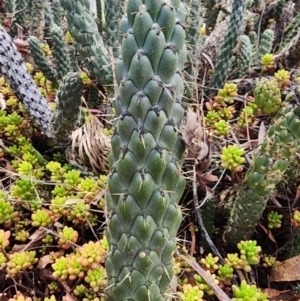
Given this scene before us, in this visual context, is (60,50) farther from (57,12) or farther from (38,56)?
(57,12)

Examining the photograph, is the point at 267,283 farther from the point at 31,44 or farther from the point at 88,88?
the point at 31,44

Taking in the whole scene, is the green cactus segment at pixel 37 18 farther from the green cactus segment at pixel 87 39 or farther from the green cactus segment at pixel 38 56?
the green cactus segment at pixel 87 39

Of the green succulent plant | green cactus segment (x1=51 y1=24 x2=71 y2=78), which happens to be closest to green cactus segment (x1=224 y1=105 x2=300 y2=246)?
the green succulent plant

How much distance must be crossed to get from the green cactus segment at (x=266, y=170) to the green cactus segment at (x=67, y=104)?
795mm

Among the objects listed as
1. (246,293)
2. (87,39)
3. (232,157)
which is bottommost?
(246,293)

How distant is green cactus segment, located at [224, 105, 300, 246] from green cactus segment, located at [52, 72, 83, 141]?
31.3 inches

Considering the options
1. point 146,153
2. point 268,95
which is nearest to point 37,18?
point 268,95

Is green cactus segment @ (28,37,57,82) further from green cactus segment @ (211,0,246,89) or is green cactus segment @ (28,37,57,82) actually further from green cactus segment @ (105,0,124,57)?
green cactus segment @ (211,0,246,89)

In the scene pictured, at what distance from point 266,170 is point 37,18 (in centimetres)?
223

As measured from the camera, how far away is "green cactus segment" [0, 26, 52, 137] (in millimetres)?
1937

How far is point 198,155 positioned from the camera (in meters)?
1.44

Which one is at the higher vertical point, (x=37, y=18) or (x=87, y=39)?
(x=87, y=39)

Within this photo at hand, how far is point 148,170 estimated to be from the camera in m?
1.05

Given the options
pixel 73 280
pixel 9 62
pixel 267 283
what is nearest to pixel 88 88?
pixel 9 62
